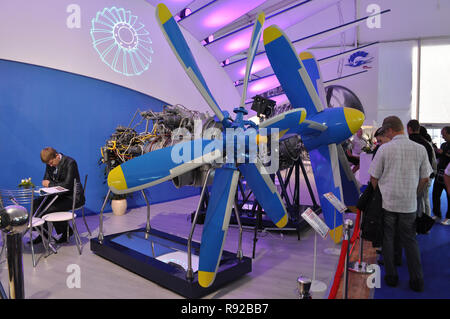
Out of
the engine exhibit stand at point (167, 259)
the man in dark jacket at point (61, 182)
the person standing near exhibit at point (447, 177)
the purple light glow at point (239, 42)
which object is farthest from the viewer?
the purple light glow at point (239, 42)

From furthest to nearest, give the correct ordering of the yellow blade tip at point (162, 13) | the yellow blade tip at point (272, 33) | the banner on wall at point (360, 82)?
the banner on wall at point (360, 82)
the yellow blade tip at point (272, 33)
the yellow blade tip at point (162, 13)

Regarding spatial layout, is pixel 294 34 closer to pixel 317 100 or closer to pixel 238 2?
pixel 238 2

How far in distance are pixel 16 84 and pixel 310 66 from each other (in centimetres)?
560

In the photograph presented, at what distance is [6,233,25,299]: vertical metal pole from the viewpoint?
191cm

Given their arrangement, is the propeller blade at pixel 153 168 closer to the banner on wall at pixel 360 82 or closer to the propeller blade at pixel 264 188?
the propeller blade at pixel 264 188

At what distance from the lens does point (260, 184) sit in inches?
139

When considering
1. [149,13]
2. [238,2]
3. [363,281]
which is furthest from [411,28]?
[363,281]

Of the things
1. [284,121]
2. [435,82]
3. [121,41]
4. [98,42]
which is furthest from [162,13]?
[435,82]

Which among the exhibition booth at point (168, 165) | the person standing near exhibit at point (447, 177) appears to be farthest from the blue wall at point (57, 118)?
the person standing near exhibit at point (447, 177)

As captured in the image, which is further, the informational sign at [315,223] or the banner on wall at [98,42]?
the banner on wall at [98,42]

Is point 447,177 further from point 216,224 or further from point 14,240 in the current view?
point 14,240

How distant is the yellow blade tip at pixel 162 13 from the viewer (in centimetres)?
270

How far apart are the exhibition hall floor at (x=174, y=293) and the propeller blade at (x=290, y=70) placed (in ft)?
7.19

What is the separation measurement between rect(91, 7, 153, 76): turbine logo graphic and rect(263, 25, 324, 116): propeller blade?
4.77 meters
